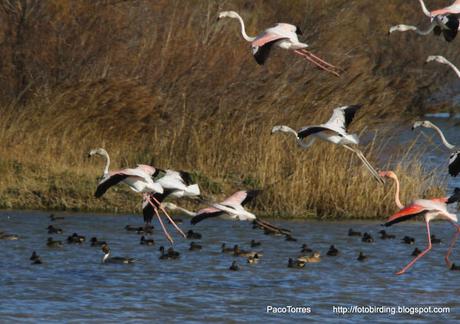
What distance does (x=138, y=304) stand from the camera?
11.4 metres

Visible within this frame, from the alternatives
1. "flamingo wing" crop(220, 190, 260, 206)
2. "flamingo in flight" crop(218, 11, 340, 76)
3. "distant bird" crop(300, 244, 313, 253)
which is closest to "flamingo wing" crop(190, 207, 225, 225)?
"flamingo wing" crop(220, 190, 260, 206)

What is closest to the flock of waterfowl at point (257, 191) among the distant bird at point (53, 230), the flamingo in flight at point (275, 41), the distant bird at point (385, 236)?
the flamingo in flight at point (275, 41)

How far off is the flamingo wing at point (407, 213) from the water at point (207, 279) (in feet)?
2.26

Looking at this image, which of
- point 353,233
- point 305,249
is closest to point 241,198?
point 305,249

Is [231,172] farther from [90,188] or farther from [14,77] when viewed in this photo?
[14,77]

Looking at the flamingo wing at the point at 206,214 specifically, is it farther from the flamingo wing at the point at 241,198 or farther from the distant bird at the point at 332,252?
the distant bird at the point at 332,252

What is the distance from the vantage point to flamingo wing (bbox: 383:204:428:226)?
12.1m

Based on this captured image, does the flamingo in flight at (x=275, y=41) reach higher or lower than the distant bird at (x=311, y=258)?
A: higher

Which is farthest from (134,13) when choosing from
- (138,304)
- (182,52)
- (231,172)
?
(138,304)

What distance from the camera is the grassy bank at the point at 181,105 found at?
17.8 metres

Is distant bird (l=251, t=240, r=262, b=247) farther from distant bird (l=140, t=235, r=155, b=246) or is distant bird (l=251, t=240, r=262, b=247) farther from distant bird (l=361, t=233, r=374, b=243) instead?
distant bird (l=361, t=233, r=374, b=243)

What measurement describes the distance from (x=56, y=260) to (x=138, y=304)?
2782mm

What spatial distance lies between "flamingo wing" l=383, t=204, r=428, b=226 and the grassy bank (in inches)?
198

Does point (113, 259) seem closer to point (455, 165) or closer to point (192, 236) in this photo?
point (192, 236)
